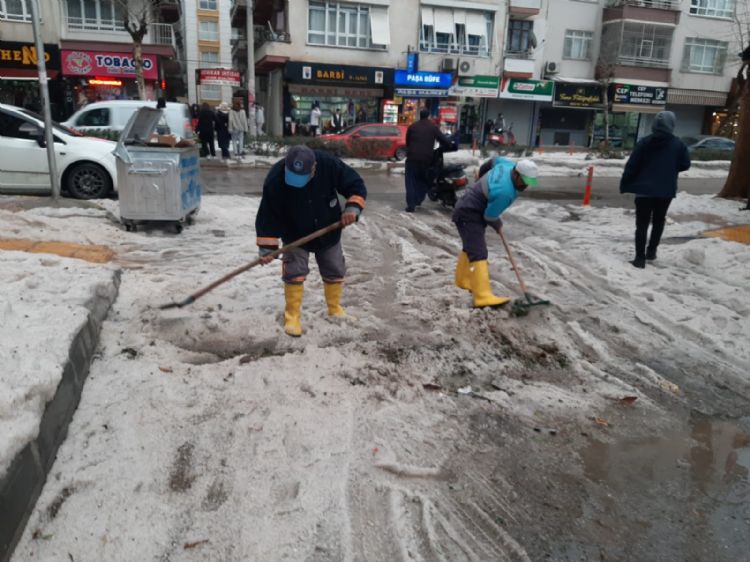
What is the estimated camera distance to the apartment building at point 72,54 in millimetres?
26859

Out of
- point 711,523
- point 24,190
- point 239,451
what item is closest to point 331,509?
point 239,451

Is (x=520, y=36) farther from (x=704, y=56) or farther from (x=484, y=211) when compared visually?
(x=484, y=211)

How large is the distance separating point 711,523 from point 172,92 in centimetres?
4518

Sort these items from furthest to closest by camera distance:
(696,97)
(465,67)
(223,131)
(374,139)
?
(696,97), (465,67), (374,139), (223,131)

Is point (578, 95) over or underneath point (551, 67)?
underneath

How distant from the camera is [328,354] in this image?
4301 millimetres

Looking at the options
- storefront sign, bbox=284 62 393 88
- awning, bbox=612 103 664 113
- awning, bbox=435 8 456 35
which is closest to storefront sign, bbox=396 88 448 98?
storefront sign, bbox=284 62 393 88

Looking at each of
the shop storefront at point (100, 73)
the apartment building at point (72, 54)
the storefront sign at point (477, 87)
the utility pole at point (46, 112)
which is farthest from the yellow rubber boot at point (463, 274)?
the storefront sign at point (477, 87)

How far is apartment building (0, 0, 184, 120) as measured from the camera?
26.9 m

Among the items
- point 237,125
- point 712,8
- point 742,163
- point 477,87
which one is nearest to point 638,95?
point 712,8

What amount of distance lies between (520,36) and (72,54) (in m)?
22.7

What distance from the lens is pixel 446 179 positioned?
10.6m

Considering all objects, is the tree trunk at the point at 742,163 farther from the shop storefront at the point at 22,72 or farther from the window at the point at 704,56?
the window at the point at 704,56

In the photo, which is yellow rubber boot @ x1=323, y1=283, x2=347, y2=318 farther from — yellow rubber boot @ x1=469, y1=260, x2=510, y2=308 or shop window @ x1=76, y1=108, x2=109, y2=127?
shop window @ x1=76, y1=108, x2=109, y2=127
